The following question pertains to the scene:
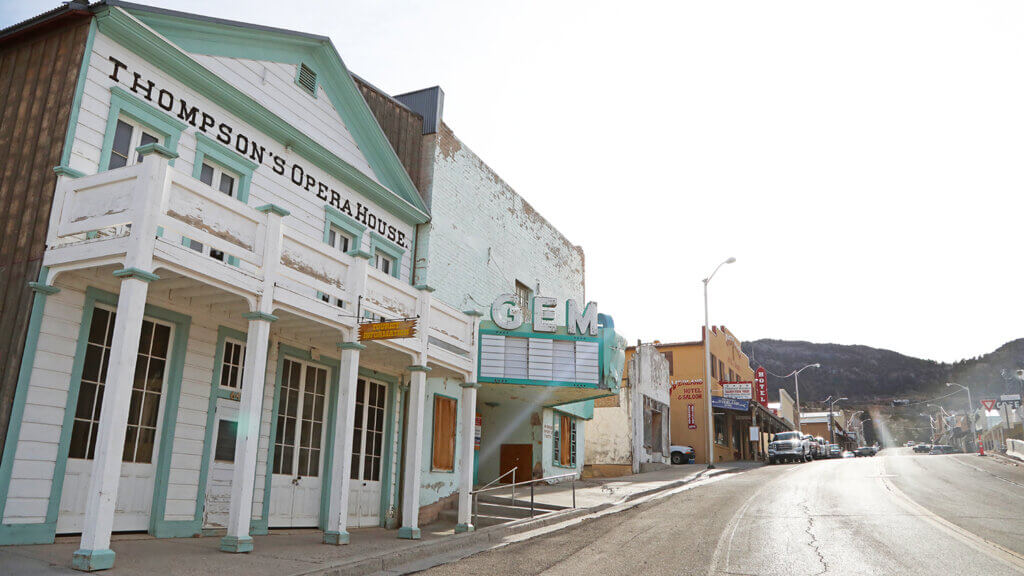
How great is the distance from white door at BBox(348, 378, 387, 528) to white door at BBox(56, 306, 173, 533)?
4544mm

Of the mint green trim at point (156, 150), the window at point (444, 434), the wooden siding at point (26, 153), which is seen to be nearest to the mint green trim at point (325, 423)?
the window at point (444, 434)

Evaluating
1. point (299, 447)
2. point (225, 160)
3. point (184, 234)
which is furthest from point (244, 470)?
point (225, 160)

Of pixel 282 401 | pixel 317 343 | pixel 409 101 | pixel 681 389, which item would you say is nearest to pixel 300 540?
pixel 282 401

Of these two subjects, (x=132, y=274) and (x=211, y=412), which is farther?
(x=211, y=412)

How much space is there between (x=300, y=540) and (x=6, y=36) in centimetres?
923

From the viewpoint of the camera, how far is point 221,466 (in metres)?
11.8

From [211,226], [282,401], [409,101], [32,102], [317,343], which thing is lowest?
[282,401]

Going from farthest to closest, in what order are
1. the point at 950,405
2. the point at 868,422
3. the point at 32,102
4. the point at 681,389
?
1. the point at 950,405
2. the point at 868,422
3. the point at 681,389
4. the point at 32,102

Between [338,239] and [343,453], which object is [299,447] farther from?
[338,239]

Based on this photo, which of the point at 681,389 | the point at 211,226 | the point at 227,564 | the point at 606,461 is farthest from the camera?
the point at 681,389

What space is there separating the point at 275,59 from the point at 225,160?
9.67 ft

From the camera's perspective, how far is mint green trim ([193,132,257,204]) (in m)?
11.8

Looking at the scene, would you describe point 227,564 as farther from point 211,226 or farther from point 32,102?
point 32,102

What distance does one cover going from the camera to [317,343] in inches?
546
